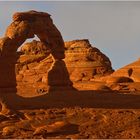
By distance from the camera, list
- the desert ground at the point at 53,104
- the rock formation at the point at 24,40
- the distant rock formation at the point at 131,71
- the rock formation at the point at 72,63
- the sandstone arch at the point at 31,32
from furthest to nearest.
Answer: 1. the rock formation at the point at 72,63
2. the distant rock formation at the point at 131,71
3. the sandstone arch at the point at 31,32
4. the rock formation at the point at 24,40
5. the desert ground at the point at 53,104

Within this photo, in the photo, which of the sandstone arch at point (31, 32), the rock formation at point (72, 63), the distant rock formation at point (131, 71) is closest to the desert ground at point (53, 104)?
the sandstone arch at point (31, 32)

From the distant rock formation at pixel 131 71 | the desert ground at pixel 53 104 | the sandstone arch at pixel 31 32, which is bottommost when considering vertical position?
the distant rock formation at pixel 131 71

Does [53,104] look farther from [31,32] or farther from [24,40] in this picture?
[31,32]

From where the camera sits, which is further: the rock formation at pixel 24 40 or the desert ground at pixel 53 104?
the rock formation at pixel 24 40

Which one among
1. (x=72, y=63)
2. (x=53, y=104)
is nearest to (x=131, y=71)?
(x=72, y=63)

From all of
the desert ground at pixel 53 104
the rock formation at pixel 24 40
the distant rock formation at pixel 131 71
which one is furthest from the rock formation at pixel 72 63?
the desert ground at pixel 53 104

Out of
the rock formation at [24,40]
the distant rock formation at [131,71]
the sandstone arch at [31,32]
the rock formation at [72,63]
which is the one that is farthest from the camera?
the rock formation at [72,63]

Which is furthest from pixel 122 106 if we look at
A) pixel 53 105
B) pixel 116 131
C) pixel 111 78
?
pixel 111 78

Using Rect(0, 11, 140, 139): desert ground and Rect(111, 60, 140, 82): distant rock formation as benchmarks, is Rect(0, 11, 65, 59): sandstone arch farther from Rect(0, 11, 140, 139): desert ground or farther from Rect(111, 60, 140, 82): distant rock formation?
Rect(111, 60, 140, 82): distant rock formation

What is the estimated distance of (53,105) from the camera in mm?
16141

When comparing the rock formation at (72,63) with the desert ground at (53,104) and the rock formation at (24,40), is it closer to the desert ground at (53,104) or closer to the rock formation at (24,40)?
the rock formation at (24,40)

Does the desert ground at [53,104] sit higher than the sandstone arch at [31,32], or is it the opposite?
the sandstone arch at [31,32]

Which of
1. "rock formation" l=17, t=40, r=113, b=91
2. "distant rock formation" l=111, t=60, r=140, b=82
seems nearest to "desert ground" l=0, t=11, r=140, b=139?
"rock formation" l=17, t=40, r=113, b=91

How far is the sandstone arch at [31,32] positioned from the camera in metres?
17.9
